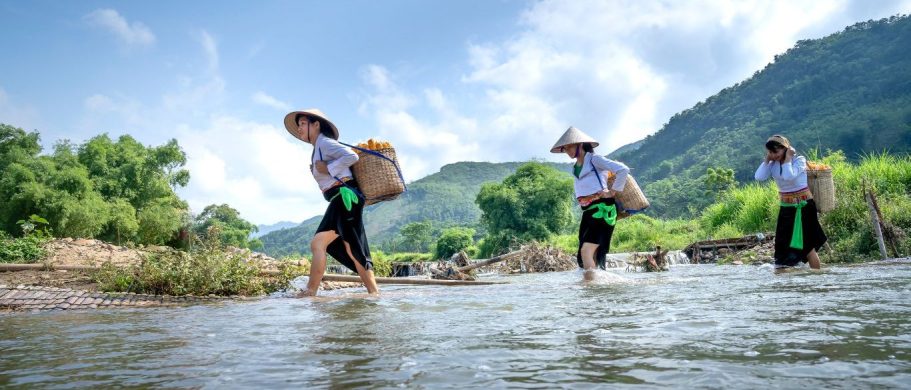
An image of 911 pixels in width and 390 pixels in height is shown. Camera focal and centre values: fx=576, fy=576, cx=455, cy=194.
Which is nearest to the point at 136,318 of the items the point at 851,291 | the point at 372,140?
the point at 372,140

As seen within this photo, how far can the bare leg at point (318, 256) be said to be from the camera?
5742 mm

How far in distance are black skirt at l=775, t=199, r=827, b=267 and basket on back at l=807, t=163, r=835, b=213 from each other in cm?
19

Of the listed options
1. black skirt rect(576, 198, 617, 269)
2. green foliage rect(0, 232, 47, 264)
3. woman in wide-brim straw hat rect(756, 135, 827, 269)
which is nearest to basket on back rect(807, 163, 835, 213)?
woman in wide-brim straw hat rect(756, 135, 827, 269)

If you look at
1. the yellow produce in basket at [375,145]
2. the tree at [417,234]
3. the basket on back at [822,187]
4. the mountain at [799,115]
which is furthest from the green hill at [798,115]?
the yellow produce in basket at [375,145]

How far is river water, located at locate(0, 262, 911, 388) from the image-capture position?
5.68 ft

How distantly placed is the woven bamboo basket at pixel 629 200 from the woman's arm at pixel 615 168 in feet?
1.02

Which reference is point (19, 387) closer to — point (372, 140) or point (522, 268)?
A: point (372, 140)

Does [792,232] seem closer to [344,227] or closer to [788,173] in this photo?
[788,173]

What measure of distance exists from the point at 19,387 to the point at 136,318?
248cm

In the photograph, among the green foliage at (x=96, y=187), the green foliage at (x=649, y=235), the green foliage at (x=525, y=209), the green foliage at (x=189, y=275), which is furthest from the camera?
the green foliage at (x=525, y=209)

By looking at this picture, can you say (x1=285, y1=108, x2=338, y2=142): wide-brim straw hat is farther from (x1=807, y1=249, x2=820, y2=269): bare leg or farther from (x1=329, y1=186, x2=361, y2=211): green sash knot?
(x1=807, y1=249, x2=820, y2=269): bare leg

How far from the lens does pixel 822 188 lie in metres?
7.90

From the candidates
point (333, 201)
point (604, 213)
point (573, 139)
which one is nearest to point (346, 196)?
point (333, 201)

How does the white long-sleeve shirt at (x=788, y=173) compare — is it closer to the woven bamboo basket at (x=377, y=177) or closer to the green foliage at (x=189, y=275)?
the woven bamboo basket at (x=377, y=177)
